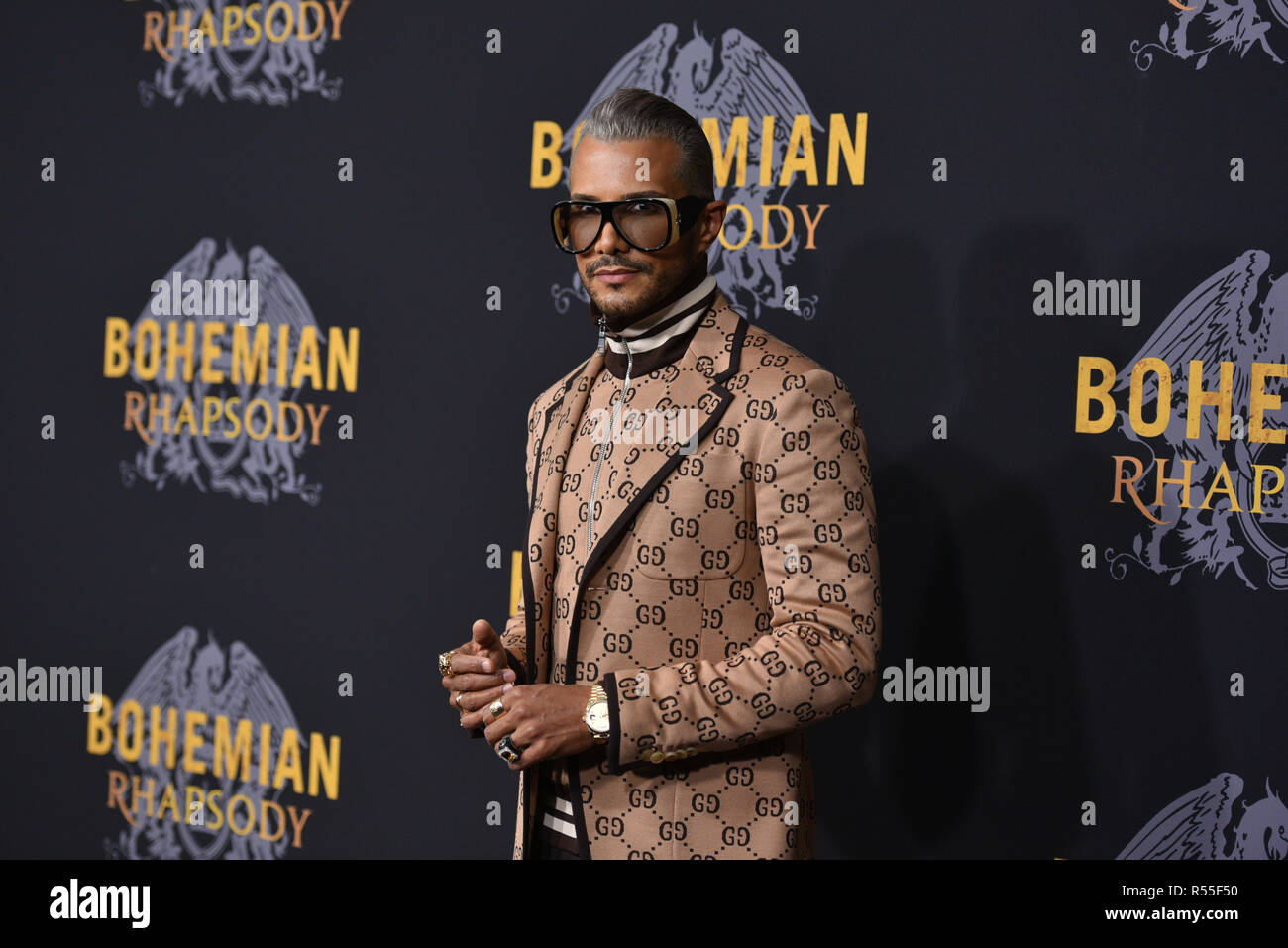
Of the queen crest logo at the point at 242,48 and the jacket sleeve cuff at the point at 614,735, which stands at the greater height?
the queen crest logo at the point at 242,48

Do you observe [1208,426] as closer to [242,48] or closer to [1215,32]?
[1215,32]

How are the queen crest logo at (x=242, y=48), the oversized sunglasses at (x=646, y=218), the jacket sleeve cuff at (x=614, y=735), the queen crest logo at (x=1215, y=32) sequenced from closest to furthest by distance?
the jacket sleeve cuff at (x=614, y=735) < the oversized sunglasses at (x=646, y=218) < the queen crest logo at (x=1215, y=32) < the queen crest logo at (x=242, y=48)

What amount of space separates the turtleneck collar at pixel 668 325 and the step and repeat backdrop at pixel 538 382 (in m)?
0.80

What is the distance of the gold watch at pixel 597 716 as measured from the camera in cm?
149

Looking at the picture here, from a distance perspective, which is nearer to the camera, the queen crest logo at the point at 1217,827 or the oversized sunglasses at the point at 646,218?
the oversized sunglasses at the point at 646,218

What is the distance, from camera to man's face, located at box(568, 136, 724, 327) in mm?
1594

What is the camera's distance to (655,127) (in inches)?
63.1

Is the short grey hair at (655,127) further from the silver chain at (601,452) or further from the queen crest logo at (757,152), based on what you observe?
the queen crest logo at (757,152)

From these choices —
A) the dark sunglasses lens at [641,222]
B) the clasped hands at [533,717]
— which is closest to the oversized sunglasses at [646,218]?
the dark sunglasses lens at [641,222]

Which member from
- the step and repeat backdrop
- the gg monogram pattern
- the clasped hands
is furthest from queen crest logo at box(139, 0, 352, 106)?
the clasped hands
